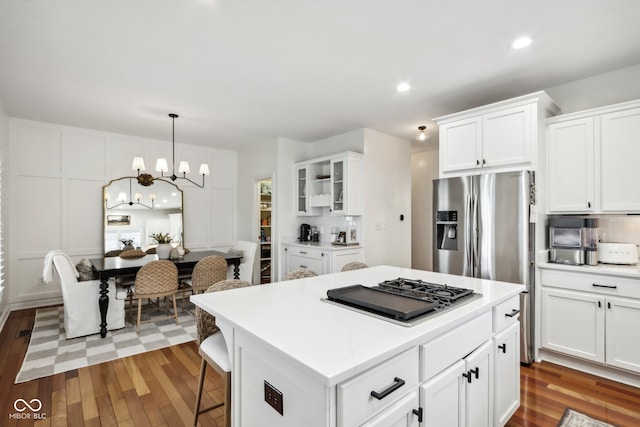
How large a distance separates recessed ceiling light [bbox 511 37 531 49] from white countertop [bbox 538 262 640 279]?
187cm

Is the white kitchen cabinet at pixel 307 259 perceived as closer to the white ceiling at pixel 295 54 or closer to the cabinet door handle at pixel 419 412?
the white ceiling at pixel 295 54

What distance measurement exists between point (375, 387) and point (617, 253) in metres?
2.97

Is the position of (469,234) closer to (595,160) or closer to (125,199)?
(595,160)

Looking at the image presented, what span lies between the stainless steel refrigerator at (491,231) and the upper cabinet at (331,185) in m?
1.37

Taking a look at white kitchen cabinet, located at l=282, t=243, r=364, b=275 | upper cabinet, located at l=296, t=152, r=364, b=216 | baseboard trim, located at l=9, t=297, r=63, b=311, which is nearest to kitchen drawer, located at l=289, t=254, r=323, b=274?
white kitchen cabinet, located at l=282, t=243, r=364, b=275

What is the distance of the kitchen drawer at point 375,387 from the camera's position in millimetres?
947

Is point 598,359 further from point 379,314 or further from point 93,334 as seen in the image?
point 93,334

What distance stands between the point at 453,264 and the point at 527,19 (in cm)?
215

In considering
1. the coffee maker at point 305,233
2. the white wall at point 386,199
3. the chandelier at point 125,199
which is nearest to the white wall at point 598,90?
the white wall at point 386,199

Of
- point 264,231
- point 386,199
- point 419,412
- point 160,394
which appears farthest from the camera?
point 264,231

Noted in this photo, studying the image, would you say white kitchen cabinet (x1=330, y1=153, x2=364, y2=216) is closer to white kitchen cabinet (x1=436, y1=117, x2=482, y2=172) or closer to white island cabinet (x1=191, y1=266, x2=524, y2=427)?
white kitchen cabinet (x1=436, y1=117, x2=482, y2=172)

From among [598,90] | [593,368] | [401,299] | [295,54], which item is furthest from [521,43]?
[593,368]

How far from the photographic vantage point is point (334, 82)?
315 cm

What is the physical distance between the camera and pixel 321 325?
1285 millimetres
